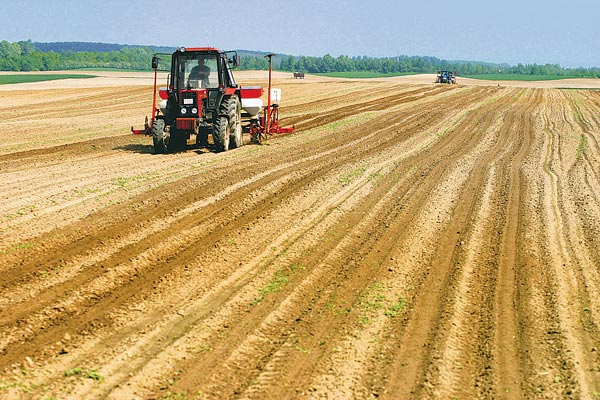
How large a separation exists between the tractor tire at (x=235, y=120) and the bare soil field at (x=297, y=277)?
983 millimetres

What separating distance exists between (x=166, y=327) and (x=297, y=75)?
7483cm

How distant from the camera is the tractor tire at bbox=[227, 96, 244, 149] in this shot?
14.7 metres

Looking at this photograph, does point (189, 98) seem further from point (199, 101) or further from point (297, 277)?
point (297, 277)

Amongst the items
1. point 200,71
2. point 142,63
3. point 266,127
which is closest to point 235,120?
point 200,71

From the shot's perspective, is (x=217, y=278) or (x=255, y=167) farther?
(x=255, y=167)

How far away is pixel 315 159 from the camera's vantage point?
14188 millimetres

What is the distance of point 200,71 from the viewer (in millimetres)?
14727

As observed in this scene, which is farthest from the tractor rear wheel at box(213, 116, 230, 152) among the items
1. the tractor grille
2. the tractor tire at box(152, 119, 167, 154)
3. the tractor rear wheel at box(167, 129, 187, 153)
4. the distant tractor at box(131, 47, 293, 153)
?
the tractor tire at box(152, 119, 167, 154)

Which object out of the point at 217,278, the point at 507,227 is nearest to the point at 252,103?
the point at 507,227

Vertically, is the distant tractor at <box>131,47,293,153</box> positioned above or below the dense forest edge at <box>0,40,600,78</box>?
below

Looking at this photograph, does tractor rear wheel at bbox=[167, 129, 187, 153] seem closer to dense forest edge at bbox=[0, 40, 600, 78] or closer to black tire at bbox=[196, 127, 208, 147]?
black tire at bbox=[196, 127, 208, 147]

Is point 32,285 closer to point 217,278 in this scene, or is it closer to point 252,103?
point 217,278

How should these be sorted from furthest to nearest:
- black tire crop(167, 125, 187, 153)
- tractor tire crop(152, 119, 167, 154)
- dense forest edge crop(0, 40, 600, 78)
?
dense forest edge crop(0, 40, 600, 78), black tire crop(167, 125, 187, 153), tractor tire crop(152, 119, 167, 154)

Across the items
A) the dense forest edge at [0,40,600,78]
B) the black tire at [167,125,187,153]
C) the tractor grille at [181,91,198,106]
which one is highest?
the dense forest edge at [0,40,600,78]
